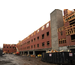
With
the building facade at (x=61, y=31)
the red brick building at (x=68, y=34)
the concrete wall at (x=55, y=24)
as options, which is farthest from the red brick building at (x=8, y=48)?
the red brick building at (x=68, y=34)

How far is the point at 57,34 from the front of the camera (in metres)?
23.7

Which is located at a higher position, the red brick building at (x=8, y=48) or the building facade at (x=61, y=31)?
the building facade at (x=61, y=31)

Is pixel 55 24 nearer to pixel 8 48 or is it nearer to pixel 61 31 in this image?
pixel 61 31

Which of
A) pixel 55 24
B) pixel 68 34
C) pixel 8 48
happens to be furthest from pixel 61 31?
pixel 8 48

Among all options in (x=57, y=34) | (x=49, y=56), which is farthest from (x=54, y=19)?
(x=49, y=56)

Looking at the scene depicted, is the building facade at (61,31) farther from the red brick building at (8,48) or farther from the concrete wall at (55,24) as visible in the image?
the red brick building at (8,48)

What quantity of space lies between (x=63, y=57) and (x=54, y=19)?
→ 1668cm

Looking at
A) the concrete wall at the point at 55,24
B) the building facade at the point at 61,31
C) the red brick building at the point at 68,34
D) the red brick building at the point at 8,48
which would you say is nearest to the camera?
the red brick building at the point at 68,34

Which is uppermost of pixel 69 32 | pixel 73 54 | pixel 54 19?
pixel 54 19

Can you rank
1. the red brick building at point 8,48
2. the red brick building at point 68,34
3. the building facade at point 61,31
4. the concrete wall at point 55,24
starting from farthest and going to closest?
the red brick building at point 8,48 < the concrete wall at point 55,24 < the building facade at point 61,31 < the red brick building at point 68,34

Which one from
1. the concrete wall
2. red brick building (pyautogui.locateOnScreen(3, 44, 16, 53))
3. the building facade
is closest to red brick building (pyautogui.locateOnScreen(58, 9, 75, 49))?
the building facade

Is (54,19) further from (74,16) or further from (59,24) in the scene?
(74,16)

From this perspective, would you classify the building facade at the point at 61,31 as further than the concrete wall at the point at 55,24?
No

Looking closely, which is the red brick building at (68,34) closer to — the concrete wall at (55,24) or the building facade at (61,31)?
the building facade at (61,31)
